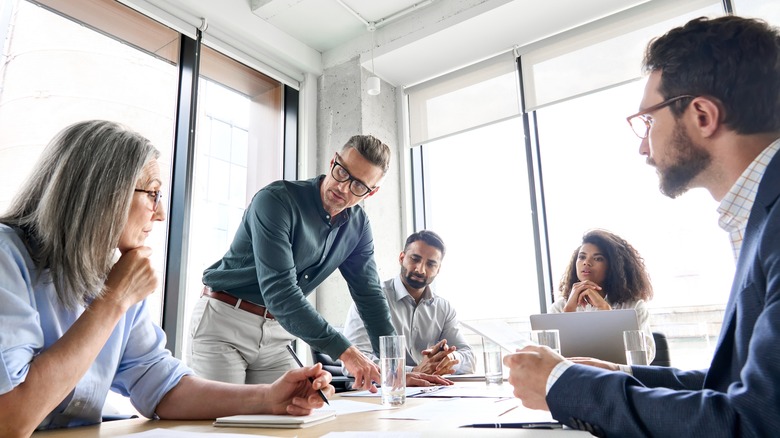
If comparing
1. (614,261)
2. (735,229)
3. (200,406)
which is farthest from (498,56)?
(200,406)

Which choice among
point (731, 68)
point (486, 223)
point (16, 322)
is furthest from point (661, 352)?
point (486, 223)

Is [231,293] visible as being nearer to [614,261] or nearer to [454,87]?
[614,261]

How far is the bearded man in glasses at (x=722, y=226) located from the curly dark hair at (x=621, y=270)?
1.79 m

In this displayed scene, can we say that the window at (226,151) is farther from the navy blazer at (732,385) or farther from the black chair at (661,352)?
the navy blazer at (732,385)

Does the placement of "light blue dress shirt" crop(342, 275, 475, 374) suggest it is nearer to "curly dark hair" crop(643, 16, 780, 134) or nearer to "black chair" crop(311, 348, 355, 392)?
"black chair" crop(311, 348, 355, 392)

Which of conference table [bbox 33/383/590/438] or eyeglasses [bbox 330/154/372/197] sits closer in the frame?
conference table [bbox 33/383/590/438]

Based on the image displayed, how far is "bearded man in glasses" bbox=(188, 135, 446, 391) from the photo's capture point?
199 cm

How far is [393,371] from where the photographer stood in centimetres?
123

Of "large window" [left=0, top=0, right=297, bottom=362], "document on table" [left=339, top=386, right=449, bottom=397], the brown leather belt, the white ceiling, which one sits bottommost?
"document on table" [left=339, top=386, right=449, bottom=397]

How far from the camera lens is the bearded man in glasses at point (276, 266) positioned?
6.52 ft

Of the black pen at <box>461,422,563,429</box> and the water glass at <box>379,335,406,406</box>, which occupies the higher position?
the water glass at <box>379,335,406,406</box>

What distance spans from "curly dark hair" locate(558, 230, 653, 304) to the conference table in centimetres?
216

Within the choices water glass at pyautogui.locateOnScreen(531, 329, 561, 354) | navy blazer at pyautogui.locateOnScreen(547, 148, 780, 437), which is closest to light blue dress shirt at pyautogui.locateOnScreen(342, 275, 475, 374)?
water glass at pyautogui.locateOnScreen(531, 329, 561, 354)

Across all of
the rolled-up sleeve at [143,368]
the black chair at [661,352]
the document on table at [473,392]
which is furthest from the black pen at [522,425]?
the black chair at [661,352]
